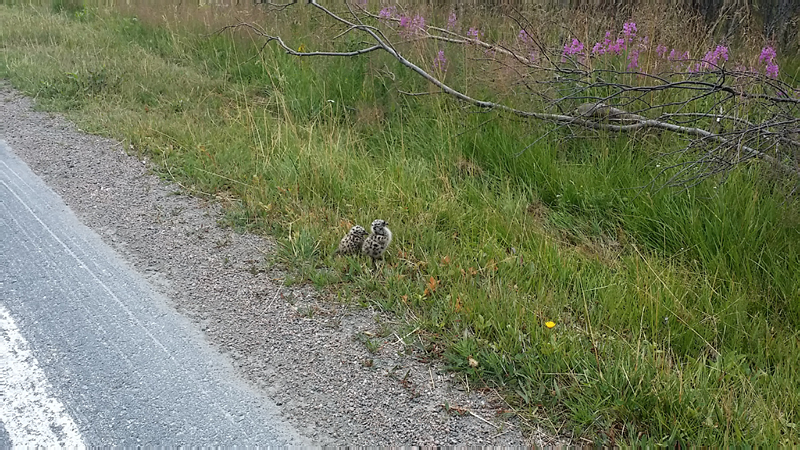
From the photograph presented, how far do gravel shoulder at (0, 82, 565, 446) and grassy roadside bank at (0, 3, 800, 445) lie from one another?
0.19m

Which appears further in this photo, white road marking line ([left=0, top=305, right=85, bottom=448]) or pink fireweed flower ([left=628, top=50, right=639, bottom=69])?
pink fireweed flower ([left=628, top=50, right=639, bottom=69])

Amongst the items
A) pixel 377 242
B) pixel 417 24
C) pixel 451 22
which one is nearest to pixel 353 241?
pixel 377 242

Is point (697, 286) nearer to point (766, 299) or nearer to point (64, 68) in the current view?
point (766, 299)

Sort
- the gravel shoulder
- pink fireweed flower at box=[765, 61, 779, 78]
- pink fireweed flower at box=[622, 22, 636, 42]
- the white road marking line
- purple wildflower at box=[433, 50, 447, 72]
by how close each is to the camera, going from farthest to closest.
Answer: purple wildflower at box=[433, 50, 447, 72]
pink fireweed flower at box=[622, 22, 636, 42]
pink fireweed flower at box=[765, 61, 779, 78]
the gravel shoulder
the white road marking line

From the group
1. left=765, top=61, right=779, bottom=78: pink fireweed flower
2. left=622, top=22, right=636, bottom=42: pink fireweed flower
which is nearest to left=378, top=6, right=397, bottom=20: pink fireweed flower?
left=622, top=22, right=636, bottom=42: pink fireweed flower

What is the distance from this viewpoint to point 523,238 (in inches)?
190

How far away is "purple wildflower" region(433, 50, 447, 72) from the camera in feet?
23.0

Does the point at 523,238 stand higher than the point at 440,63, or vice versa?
the point at 440,63

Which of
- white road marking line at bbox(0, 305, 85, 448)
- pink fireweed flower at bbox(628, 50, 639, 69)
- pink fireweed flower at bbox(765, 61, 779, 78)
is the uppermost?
pink fireweed flower at bbox(765, 61, 779, 78)

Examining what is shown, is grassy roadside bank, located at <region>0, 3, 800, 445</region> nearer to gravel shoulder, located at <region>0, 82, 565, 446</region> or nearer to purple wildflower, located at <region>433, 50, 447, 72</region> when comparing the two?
gravel shoulder, located at <region>0, 82, 565, 446</region>

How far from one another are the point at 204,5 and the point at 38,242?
743cm

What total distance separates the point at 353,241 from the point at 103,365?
1741 millimetres

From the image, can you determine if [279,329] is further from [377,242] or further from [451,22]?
[451,22]

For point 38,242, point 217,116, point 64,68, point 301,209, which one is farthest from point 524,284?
point 64,68
